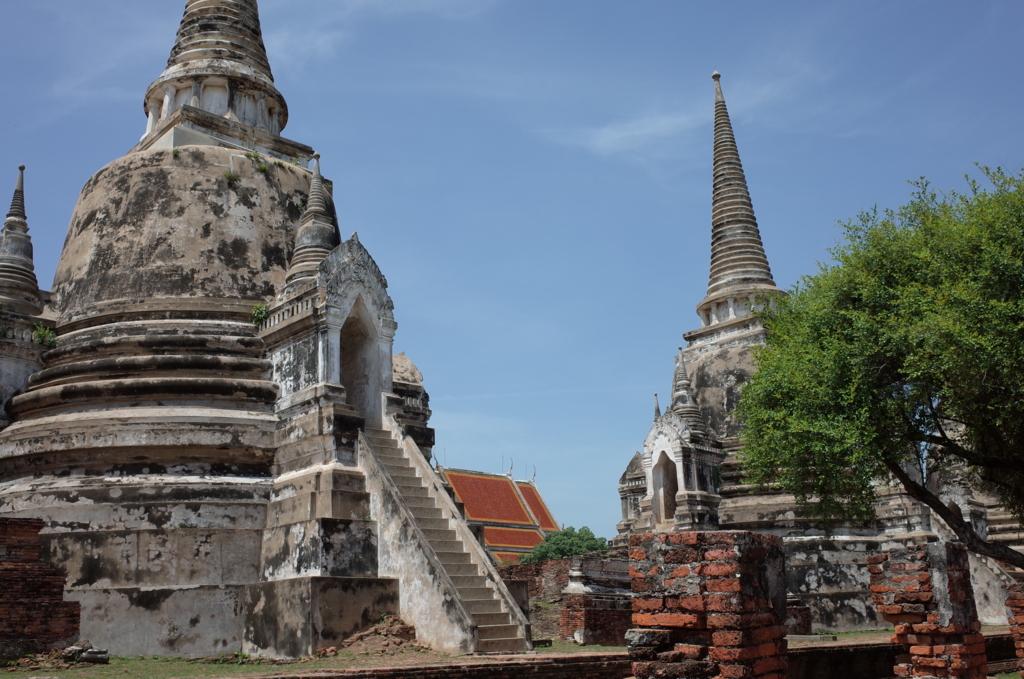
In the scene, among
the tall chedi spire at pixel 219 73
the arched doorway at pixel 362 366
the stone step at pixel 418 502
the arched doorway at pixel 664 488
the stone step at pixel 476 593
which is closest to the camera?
the stone step at pixel 476 593

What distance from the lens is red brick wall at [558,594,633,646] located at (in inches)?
583

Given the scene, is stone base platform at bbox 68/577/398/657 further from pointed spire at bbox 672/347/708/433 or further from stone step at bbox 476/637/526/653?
pointed spire at bbox 672/347/708/433

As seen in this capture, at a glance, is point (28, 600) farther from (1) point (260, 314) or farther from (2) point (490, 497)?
(2) point (490, 497)

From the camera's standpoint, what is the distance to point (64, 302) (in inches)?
639

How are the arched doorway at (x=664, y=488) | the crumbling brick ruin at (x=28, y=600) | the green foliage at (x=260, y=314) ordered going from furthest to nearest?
the arched doorway at (x=664, y=488) → the green foliage at (x=260, y=314) → the crumbling brick ruin at (x=28, y=600)

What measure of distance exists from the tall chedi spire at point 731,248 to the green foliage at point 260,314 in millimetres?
11948

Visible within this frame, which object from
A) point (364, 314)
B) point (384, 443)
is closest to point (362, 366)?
point (364, 314)

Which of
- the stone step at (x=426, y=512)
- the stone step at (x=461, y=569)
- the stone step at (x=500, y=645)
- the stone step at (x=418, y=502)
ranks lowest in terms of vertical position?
the stone step at (x=500, y=645)

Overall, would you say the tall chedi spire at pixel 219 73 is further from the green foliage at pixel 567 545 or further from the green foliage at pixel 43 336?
the green foliage at pixel 567 545

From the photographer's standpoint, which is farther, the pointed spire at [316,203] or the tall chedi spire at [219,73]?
the tall chedi spire at [219,73]

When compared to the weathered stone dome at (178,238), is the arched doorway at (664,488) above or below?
below

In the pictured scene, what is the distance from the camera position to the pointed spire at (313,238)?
15.0 m

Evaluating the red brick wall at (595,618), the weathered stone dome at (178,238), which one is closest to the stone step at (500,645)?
the red brick wall at (595,618)

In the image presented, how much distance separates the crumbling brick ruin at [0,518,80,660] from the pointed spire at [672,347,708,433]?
1322 cm
